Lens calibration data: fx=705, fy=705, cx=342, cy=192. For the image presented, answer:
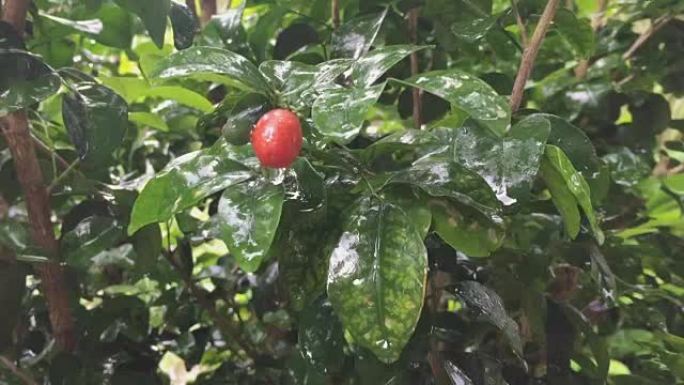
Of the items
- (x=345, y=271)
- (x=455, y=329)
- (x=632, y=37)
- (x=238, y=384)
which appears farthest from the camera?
(x=632, y=37)

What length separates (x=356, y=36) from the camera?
73cm

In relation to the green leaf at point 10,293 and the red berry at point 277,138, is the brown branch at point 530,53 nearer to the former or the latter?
the red berry at point 277,138

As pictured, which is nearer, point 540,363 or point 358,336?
point 358,336

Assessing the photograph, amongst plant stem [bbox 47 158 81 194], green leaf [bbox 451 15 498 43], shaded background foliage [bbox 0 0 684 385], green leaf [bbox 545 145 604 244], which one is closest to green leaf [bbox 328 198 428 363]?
shaded background foliage [bbox 0 0 684 385]

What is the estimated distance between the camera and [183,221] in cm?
80

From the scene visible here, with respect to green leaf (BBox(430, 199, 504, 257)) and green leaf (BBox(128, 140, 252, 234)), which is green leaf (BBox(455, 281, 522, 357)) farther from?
green leaf (BBox(128, 140, 252, 234))

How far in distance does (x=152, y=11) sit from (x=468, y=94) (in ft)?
1.11

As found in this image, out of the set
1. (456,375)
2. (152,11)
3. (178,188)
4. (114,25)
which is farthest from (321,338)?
(114,25)

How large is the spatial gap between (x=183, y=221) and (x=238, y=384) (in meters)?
0.21

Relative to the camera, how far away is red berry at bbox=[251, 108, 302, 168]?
0.44 m

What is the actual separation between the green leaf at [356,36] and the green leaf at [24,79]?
0.27 metres

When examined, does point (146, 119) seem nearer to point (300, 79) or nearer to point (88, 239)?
point (88, 239)

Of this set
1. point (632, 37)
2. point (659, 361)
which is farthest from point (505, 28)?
point (659, 361)

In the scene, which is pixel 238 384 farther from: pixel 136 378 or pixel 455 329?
pixel 455 329
